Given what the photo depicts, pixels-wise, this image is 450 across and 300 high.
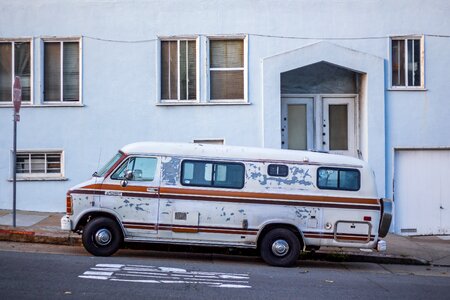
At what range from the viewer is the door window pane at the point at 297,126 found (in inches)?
735

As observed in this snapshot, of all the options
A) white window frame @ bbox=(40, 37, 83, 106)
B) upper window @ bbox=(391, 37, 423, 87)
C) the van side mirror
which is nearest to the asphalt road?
the van side mirror

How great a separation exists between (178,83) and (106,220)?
617 centimetres

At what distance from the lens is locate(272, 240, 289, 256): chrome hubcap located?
41.4 feet

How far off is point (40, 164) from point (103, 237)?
590cm

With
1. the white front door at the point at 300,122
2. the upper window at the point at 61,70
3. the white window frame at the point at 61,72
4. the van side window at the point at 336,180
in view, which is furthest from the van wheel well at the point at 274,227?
the upper window at the point at 61,70

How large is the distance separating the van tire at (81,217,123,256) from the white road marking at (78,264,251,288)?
1.09 metres

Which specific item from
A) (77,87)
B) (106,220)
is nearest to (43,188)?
(77,87)

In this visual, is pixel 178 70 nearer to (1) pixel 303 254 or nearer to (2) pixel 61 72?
(2) pixel 61 72

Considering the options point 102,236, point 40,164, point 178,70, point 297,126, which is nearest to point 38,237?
point 102,236

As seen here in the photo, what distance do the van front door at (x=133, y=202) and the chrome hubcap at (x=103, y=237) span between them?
32 cm

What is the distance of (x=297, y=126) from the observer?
61.3 feet

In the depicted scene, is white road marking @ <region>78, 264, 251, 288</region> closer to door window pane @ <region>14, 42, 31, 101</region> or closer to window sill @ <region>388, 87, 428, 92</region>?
door window pane @ <region>14, 42, 31, 101</region>

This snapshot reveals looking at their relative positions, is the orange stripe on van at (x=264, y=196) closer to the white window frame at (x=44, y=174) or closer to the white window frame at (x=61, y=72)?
the white window frame at (x=44, y=174)

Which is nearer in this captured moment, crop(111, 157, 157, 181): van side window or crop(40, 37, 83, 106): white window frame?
crop(111, 157, 157, 181): van side window
